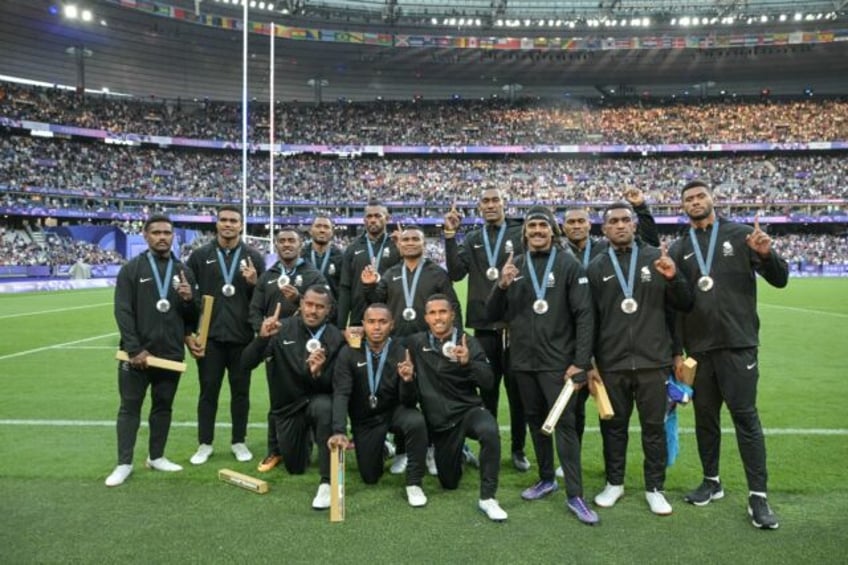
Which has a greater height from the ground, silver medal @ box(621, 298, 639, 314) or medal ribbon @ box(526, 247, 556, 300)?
medal ribbon @ box(526, 247, 556, 300)

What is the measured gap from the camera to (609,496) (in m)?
4.54

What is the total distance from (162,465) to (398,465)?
6.54 ft

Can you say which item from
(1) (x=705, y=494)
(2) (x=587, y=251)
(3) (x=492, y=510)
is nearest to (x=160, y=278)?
(3) (x=492, y=510)

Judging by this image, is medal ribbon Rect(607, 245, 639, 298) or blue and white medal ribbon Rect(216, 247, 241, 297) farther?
blue and white medal ribbon Rect(216, 247, 241, 297)

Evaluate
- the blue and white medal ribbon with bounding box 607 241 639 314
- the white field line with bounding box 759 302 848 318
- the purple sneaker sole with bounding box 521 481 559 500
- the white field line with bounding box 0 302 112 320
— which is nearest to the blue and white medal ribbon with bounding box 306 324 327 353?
the purple sneaker sole with bounding box 521 481 559 500

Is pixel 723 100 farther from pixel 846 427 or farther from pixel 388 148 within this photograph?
pixel 846 427

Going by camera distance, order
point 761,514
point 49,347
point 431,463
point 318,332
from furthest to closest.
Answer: point 49,347 < point 431,463 < point 318,332 < point 761,514

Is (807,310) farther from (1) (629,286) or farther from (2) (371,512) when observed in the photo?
(2) (371,512)

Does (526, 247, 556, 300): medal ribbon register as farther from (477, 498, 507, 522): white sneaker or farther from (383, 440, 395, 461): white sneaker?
(383, 440, 395, 461): white sneaker

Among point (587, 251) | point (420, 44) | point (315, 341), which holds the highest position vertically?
point (420, 44)

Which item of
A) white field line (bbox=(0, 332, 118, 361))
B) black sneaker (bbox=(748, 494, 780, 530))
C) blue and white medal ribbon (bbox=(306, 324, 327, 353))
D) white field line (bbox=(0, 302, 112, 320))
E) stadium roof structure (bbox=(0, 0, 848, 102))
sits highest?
Result: stadium roof structure (bbox=(0, 0, 848, 102))

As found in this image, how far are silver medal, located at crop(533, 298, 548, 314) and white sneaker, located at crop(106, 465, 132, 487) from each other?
3526 millimetres

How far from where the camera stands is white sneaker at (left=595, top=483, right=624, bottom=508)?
4.50m

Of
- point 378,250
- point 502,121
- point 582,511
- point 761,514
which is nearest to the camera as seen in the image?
point 761,514
